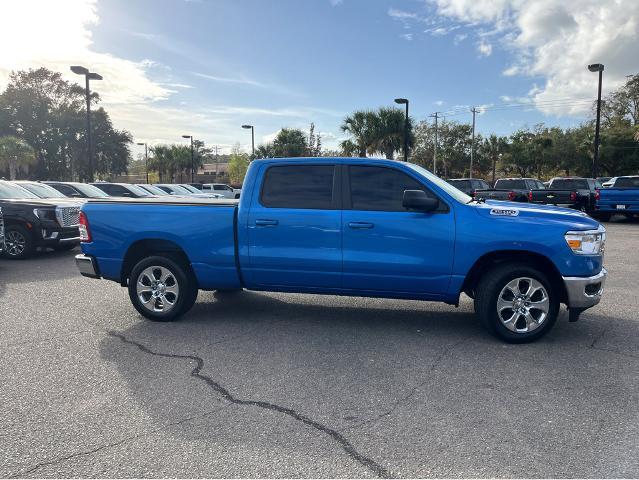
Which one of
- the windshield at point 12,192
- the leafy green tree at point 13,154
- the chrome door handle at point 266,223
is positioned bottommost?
the chrome door handle at point 266,223

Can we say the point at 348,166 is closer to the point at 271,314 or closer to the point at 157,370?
the point at 271,314

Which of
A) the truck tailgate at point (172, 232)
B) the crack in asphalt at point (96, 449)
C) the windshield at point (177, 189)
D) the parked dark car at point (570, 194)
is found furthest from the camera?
the windshield at point (177, 189)

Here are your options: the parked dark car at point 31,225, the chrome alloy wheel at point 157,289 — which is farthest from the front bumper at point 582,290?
the parked dark car at point 31,225

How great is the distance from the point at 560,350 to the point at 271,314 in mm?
3249

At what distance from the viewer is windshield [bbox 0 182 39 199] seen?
11172mm

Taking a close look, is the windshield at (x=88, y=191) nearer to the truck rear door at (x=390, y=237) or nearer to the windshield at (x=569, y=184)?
the truck rear door at (x=390, y=237)

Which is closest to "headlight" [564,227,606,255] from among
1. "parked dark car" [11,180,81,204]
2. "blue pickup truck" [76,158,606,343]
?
"blue pickup truck" [76,158,606,343]

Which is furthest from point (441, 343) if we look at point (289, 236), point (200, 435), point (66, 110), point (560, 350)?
point (66, 110)

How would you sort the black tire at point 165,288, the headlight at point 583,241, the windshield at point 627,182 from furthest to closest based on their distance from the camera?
1. the windshield at point 627,182
2. the black tire at point 165,288
3. the headlight at point 583,241

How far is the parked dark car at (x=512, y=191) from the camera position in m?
20.3

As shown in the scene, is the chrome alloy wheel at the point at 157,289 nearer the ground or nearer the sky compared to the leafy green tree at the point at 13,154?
nearer the ground

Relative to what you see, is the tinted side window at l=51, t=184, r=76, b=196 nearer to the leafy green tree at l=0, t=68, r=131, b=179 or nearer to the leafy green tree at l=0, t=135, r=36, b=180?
the leafy green tree at l=0, t=135, r=36, b=180

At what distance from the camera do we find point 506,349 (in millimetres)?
4727

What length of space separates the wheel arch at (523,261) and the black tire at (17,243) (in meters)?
9.53
